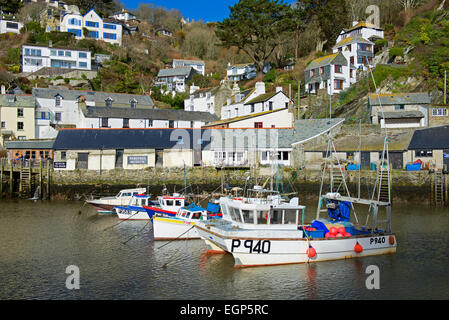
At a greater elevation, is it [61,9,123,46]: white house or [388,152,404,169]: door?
[61,9,123,46]: white house

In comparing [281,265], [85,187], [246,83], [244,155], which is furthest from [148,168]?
[246,83]

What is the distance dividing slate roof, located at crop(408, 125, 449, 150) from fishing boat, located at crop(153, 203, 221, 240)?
2484 centimetres

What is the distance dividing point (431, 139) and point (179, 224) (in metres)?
28.3

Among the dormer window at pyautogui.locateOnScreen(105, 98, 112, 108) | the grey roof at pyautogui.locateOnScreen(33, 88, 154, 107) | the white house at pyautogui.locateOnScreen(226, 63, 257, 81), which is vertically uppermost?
the white house at pyautogui.locateOnScreen(226, 63, 257, 81)

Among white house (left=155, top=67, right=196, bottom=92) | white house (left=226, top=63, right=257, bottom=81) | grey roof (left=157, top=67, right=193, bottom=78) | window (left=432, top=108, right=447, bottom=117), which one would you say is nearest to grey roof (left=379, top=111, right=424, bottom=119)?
window (left=432, top=108, right=447, bottom=117)

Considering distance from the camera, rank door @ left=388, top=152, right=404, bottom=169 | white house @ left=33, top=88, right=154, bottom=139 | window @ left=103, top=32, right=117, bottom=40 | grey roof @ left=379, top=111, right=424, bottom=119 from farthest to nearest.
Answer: window @ left=103, top=32, right=117, bottom=40, white house @ left=33, top=88, right=154, bottom=139, grey roof @ left=379, top=111, right=424, bottom=119, door @ left=388, top=152, right=404, bottom=169

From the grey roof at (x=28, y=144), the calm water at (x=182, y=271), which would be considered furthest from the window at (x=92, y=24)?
the calm water at (x=182, y=271)

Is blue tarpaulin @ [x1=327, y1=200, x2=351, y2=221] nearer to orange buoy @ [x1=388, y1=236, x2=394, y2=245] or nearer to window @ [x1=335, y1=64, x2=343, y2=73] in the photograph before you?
orange buoy @ [x1=388, y1=236, x2=394, y2=245]

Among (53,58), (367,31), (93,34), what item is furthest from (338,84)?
(93,34)

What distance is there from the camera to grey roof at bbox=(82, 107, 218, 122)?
5850 cm

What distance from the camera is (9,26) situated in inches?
3782

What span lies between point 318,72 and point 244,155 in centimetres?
2422

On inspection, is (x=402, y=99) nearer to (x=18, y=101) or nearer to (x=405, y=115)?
(x=405, y=115)

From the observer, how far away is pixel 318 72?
61656 millimetres
